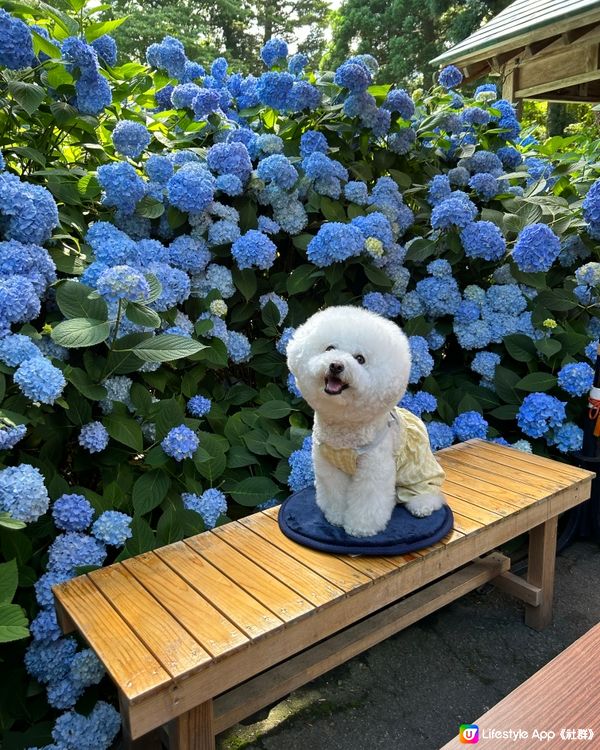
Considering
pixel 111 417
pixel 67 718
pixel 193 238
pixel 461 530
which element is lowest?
pixel 67 718

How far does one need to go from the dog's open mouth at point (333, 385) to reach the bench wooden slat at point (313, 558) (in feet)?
1.51

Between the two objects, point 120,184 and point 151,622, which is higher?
point 120,184

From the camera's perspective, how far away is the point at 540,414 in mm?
2232

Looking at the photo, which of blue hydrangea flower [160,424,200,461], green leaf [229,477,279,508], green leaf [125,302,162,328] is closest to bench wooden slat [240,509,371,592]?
green leaf [229,477,279,508]

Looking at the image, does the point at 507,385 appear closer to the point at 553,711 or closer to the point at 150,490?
the point at 150,490

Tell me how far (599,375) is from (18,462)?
196 centimetres

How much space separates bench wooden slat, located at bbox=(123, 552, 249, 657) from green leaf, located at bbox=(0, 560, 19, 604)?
28cm

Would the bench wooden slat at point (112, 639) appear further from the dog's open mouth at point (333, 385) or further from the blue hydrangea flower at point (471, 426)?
the blue hydrangea flower at point (471, 426)

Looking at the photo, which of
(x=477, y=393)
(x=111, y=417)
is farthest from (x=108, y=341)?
(x=477, y=393)

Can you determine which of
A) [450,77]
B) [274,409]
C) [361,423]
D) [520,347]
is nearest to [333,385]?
[361,423]

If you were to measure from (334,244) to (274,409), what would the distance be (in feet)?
1.97

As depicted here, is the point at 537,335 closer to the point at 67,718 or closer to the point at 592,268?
the point at 592,268

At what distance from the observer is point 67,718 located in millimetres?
1332

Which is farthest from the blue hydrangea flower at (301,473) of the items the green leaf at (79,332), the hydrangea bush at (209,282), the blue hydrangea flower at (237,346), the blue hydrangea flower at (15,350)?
the blue hydrangea flower at (15,350)
